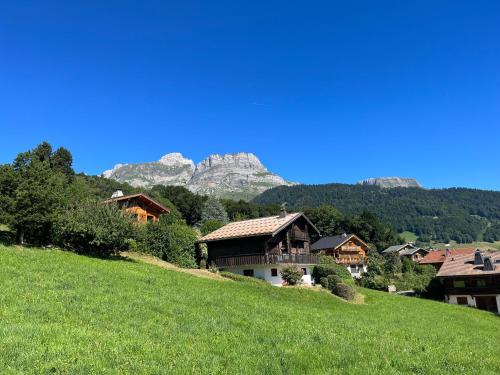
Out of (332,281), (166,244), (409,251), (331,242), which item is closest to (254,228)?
(166,244)

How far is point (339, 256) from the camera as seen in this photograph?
9206 cm

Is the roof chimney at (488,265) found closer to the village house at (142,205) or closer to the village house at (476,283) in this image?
the village house at (476,283)

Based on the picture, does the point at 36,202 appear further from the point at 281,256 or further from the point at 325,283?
the point at 325,283

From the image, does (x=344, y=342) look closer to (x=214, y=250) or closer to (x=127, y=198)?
(x=214, y=250)

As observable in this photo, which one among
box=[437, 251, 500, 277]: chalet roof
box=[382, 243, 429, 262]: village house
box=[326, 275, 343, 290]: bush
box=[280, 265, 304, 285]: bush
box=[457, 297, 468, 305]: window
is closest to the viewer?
box=[280, 265, 304, 285]: bush

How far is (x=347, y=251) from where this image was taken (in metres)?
93.6

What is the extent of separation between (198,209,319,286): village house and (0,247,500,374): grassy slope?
789 inches

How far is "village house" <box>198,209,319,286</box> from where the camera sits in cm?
4288

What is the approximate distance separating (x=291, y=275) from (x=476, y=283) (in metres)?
34.0

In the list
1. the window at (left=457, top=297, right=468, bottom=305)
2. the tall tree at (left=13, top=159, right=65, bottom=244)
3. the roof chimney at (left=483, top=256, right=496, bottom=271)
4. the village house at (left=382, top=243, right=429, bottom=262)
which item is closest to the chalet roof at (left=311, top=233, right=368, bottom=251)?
the village house at (left=382, top=243, right=429, bottom=262)

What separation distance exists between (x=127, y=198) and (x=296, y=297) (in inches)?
1228

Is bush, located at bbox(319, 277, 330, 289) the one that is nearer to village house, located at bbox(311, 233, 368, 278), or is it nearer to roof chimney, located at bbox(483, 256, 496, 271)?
roof chimney, located at bbox(483, 256, 496, 271)

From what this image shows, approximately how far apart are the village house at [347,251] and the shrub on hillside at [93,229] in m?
62.0

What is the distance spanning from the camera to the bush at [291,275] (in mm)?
40000
